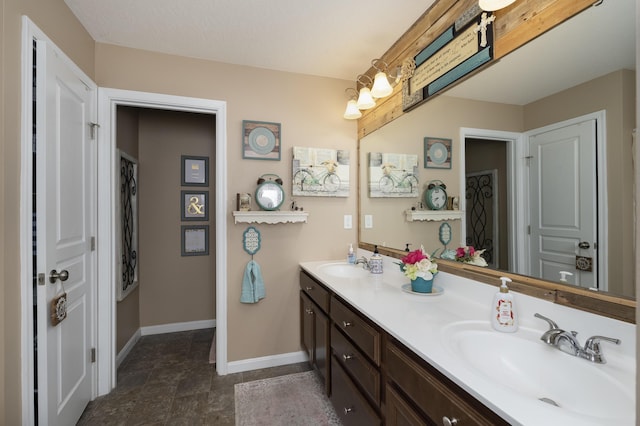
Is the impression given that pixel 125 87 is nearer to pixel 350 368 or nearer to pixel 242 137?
pixel 242 137

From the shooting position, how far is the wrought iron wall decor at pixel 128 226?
252cm

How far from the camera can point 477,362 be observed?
39.7 inches

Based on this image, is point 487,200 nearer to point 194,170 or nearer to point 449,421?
point 449,421

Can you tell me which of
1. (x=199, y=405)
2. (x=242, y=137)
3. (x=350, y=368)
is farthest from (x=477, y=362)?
(x=242, y=137)

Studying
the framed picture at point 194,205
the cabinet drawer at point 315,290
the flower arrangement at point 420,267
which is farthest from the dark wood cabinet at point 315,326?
the framed picture at point 194,205

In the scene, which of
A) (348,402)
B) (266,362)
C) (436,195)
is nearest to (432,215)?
(436,195)

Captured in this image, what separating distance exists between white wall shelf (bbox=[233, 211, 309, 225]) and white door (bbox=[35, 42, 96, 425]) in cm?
99

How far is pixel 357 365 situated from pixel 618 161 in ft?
4.21

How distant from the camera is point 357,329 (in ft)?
4.48

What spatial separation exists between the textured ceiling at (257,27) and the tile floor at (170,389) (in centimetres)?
256

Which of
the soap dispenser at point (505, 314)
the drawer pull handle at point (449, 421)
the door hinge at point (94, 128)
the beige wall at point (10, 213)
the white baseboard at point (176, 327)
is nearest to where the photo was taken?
the drawer pull handle at point (449, 421)

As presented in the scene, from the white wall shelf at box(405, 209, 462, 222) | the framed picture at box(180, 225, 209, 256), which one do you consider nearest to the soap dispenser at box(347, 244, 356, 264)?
the white wall shelf at box(405, 209, 462, 222)

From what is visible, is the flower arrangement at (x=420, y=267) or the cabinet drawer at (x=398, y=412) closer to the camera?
the cabinet drawer at (x=398, y=412)

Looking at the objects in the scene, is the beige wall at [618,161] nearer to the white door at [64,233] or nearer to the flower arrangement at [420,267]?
the flower arrangement at [420,267]
